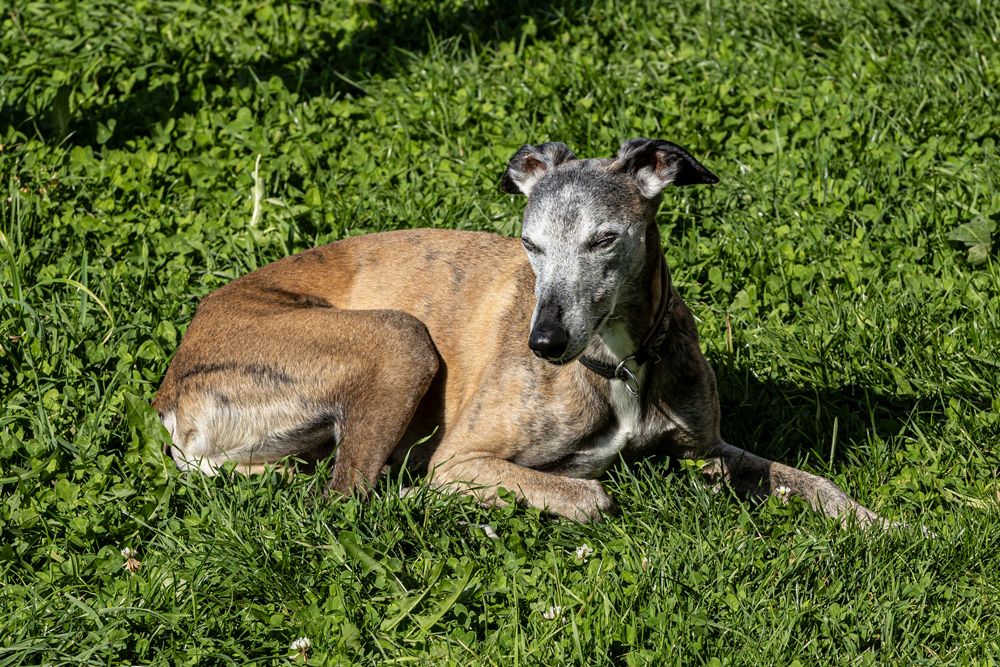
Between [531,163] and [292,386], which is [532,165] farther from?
[292,386]

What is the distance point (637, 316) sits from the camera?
4156 mm

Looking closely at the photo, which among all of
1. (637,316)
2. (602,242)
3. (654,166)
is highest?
(654,166)

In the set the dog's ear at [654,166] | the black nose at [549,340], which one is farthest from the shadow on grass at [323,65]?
the black nose at [549,340]

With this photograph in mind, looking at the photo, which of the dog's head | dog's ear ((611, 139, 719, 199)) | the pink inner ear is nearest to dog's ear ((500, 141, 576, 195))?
the pink inner ear

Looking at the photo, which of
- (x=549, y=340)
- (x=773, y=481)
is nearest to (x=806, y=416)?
(x=773, y=481)

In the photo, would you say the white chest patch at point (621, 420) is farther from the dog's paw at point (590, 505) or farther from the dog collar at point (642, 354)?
the dog's paw at point (590, 505)

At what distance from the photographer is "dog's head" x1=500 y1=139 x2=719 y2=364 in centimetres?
382

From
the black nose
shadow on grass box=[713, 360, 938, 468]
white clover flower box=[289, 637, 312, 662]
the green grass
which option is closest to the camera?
white clover flower box=[289, 637, 312, 662]

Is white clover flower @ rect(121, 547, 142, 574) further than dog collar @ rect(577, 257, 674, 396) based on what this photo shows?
No

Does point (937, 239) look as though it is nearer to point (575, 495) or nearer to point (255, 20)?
point (575, 495)

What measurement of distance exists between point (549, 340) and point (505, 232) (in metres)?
2.04

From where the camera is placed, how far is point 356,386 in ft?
14.1

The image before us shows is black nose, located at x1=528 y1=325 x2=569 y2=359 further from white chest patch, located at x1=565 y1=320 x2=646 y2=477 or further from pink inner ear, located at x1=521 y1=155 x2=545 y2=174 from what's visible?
pink inner ear, located at x1=521 y1=155 x2=545 y2=174

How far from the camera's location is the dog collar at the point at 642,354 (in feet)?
13.7
